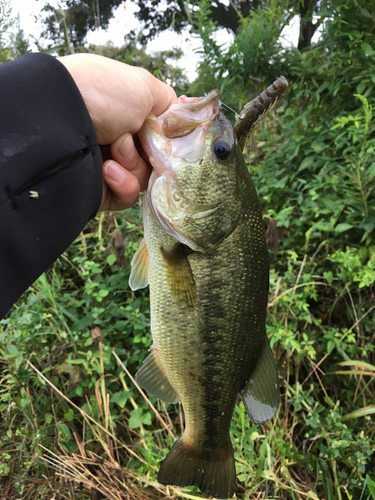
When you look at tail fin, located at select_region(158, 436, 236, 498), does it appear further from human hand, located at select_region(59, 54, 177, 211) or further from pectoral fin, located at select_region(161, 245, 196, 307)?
human hand, located at select_region(59, 54, 177, 211)

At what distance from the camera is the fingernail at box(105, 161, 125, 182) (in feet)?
4.25

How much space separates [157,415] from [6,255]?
165 cm

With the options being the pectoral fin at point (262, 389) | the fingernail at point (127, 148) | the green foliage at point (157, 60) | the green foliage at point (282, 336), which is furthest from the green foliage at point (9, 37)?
the pectoral fin at point (262, 389)

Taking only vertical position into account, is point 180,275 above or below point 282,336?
above

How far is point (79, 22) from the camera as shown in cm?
448

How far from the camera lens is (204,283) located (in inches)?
47.1

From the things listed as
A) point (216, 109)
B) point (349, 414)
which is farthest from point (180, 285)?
point (349, 414)

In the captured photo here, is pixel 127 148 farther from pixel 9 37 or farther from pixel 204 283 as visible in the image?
pixel 9 37

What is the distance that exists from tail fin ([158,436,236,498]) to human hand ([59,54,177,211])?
3.81 ft

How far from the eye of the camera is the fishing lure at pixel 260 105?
1077mm

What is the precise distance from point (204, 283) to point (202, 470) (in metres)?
0.83

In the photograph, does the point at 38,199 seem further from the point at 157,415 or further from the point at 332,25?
the point at 332,25

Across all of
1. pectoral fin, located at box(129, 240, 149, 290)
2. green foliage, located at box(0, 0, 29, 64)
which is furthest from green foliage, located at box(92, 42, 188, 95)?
pectoral fin, located at box(129, 240, 149, 290)

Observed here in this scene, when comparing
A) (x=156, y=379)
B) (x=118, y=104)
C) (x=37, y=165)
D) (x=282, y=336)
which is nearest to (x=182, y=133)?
(x=118, y=104)
